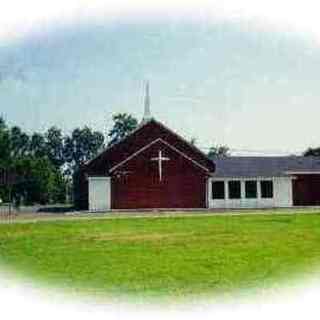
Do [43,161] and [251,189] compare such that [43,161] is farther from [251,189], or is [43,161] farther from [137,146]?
[251,189]

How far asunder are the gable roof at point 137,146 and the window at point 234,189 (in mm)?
1512

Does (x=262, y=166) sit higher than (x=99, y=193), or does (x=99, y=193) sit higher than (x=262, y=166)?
(x=262, y=166)

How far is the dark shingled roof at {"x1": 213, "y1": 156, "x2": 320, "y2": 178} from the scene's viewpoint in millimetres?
Result: 36875

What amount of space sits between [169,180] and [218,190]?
2649mm

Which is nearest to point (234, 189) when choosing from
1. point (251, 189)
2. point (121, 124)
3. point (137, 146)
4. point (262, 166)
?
point (251, 189)

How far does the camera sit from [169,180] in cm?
3481

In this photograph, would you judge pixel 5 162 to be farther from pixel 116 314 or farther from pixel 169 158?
pixel 169 158

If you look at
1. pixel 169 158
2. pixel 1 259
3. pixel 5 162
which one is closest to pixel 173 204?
pixel 169 158

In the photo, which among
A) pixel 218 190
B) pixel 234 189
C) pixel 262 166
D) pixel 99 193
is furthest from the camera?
pixel 262 166

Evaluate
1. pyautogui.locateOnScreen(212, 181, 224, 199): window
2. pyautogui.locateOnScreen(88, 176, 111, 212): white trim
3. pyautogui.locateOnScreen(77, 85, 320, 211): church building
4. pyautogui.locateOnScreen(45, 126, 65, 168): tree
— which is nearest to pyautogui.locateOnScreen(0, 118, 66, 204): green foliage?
pyautogui.locateOnScreen(45, 126, 65, 168): tree

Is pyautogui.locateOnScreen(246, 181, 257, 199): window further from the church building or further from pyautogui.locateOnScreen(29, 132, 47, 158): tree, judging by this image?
Answer: pyautogui.locateOnScreen(29, 132, 47, 158): tree

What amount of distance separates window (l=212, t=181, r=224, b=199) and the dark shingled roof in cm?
38

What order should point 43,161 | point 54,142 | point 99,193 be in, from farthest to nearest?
point 99,193, point 43,161, point 54,142

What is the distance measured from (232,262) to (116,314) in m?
3.83
